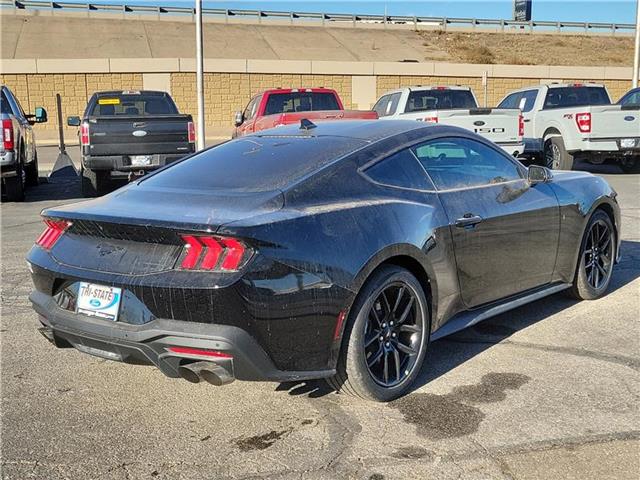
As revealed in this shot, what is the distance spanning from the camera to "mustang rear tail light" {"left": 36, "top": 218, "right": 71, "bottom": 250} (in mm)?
3744

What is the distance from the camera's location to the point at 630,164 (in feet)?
52.5

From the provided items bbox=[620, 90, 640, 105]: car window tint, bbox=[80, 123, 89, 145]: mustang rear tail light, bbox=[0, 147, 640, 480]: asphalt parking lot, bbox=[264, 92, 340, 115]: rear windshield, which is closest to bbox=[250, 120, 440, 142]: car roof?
bbox=[0, 147, 640, 480]: asphalt parking lot

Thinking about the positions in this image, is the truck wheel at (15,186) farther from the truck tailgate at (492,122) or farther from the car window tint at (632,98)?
the car window tint at (632,98)

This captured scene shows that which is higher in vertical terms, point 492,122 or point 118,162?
point 492,122

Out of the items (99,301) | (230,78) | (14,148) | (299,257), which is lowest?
(99,301)

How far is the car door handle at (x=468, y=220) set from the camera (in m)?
4.24

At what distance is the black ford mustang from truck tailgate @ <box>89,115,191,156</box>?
6.91 meters

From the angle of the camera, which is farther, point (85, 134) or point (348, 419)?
point (85, 134)

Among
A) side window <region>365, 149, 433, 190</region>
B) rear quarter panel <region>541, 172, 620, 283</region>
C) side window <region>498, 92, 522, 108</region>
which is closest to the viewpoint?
side window <region>365, 149, 433, 190</region>

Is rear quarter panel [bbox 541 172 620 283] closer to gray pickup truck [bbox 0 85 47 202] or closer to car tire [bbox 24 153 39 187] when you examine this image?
gray pickup truck [bbox 0 85 47 202]

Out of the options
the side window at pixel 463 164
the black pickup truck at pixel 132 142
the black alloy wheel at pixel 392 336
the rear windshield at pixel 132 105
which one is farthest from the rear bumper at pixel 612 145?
the black alloy wheel at pixel 392 336

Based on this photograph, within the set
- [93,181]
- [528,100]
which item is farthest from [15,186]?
[528,100]

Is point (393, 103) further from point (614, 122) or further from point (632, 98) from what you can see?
point (632, 98)

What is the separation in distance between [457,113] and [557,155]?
360cm
